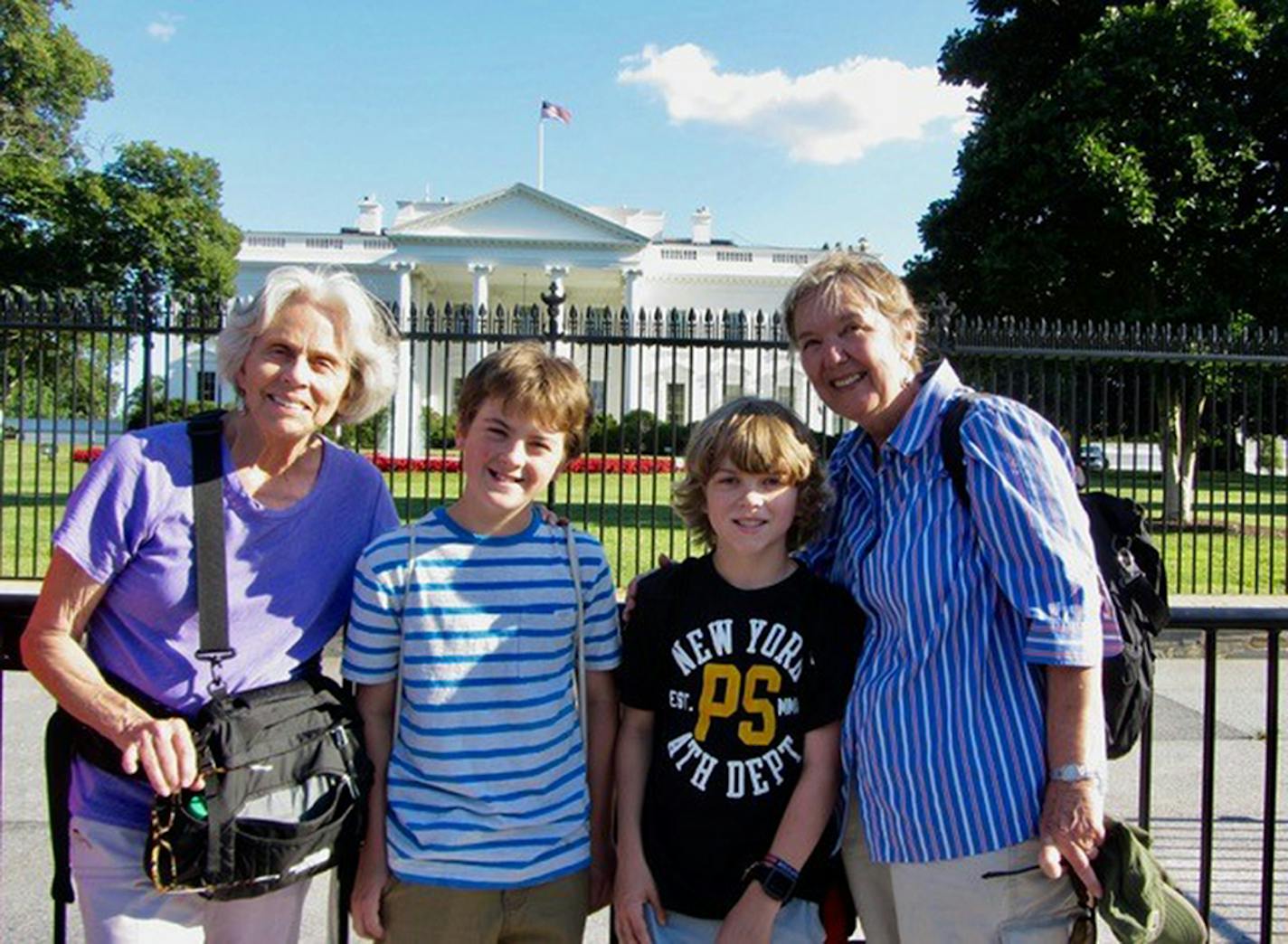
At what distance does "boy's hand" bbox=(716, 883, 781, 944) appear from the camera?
6.30 ft

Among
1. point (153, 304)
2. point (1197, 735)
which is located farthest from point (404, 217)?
point (1197, 735)

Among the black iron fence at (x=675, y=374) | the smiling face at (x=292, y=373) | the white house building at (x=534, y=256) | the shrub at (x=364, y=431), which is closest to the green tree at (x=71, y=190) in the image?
the white house building at (x=534, y=256)

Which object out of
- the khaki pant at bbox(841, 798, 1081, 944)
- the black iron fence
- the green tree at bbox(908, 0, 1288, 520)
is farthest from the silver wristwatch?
Result: the green tree at bbox(908, 0, 1288, 520)

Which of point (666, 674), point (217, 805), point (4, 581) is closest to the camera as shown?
point (217, 805)

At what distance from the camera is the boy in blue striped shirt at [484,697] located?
1.95 meters

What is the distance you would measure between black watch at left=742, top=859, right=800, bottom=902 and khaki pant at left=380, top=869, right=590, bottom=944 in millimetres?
380

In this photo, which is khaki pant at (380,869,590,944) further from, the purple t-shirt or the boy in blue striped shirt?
the purple t-shirt

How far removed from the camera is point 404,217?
53969mm

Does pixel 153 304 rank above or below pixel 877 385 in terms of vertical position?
above

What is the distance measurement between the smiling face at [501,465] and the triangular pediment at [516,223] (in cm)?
5132

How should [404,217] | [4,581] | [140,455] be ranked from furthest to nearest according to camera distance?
[404,217], [4,581], [140,455]

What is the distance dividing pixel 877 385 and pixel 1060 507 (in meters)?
0.44

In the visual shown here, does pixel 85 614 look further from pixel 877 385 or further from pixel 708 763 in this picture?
pixel 877 385

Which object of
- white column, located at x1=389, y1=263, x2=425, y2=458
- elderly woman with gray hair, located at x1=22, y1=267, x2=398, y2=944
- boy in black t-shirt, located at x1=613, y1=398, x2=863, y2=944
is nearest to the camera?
elderly woman with gray hair, located at x1=22, y1=267, x2=398, y2=944
